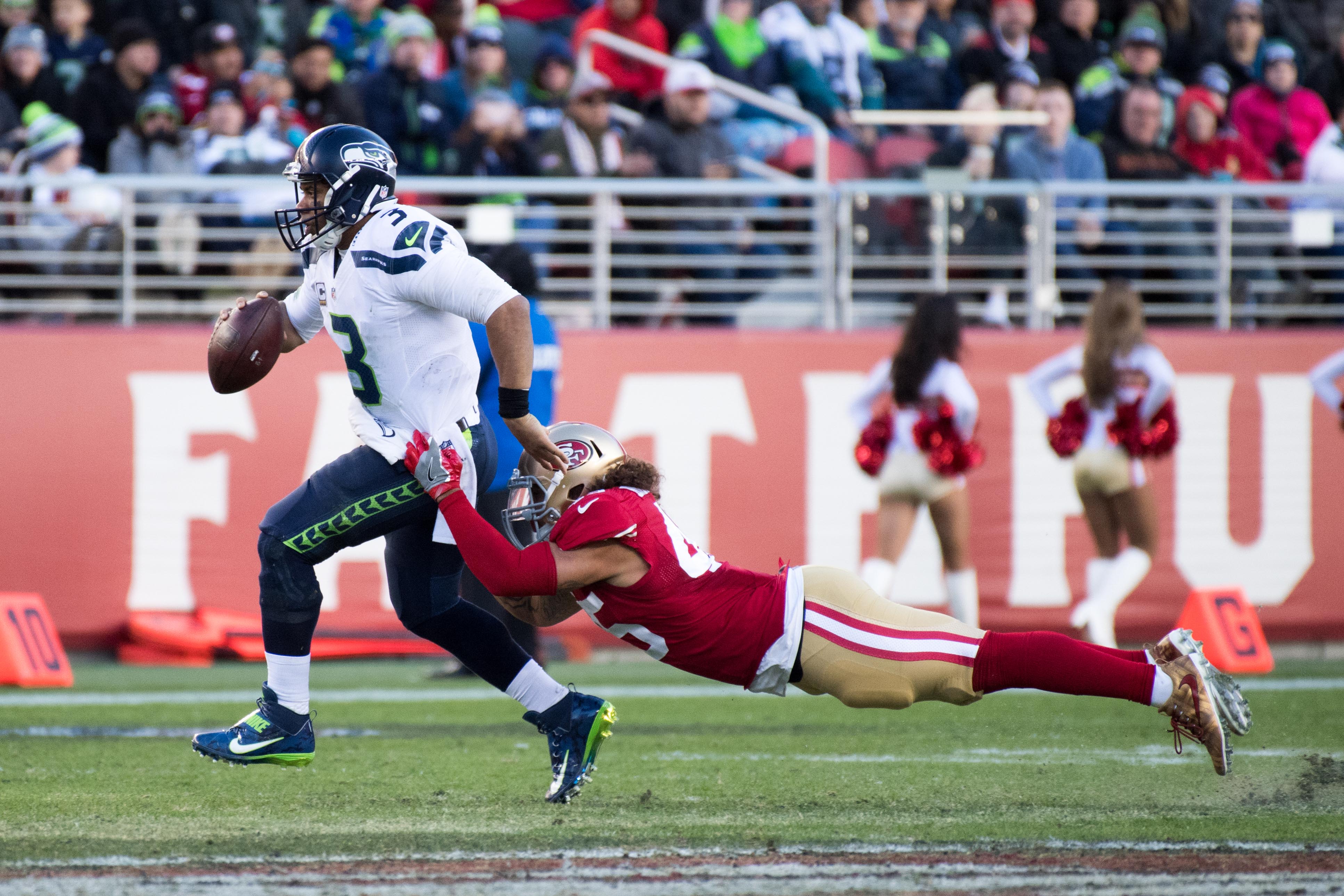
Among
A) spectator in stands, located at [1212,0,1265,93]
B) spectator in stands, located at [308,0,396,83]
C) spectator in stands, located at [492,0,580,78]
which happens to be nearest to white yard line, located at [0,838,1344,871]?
spectator in stands, located at [308,0,396,83]

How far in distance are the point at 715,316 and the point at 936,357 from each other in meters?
2.17

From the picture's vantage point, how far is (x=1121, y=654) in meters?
4.47

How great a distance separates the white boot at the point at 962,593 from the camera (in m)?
8.62

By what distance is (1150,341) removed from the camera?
977 centimetres

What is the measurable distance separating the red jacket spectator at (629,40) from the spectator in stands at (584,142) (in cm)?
78

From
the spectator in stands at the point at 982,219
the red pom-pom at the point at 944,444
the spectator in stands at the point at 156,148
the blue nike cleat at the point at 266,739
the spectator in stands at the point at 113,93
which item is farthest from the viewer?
the spectator in stands at the point at 113,93

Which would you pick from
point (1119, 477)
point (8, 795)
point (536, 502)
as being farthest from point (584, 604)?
point (1119, 477)

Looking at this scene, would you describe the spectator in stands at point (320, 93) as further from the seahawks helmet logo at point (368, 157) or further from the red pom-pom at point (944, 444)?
the seahawks helmet logo at point (368, 157)

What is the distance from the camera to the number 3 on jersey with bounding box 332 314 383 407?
4707 mm

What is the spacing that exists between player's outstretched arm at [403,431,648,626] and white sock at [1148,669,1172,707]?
53.6 inches

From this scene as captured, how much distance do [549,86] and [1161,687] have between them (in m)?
8.31

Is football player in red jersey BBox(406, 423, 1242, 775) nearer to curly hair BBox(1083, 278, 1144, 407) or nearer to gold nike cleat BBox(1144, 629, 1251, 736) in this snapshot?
gold nike cleat BBox(1144, 629, 1251, 736)

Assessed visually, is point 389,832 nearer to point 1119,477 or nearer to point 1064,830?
point 1064,830

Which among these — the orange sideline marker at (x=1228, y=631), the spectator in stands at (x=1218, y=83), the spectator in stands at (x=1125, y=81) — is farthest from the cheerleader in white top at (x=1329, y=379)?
the spectator in stands at (x=1218, y=83)
